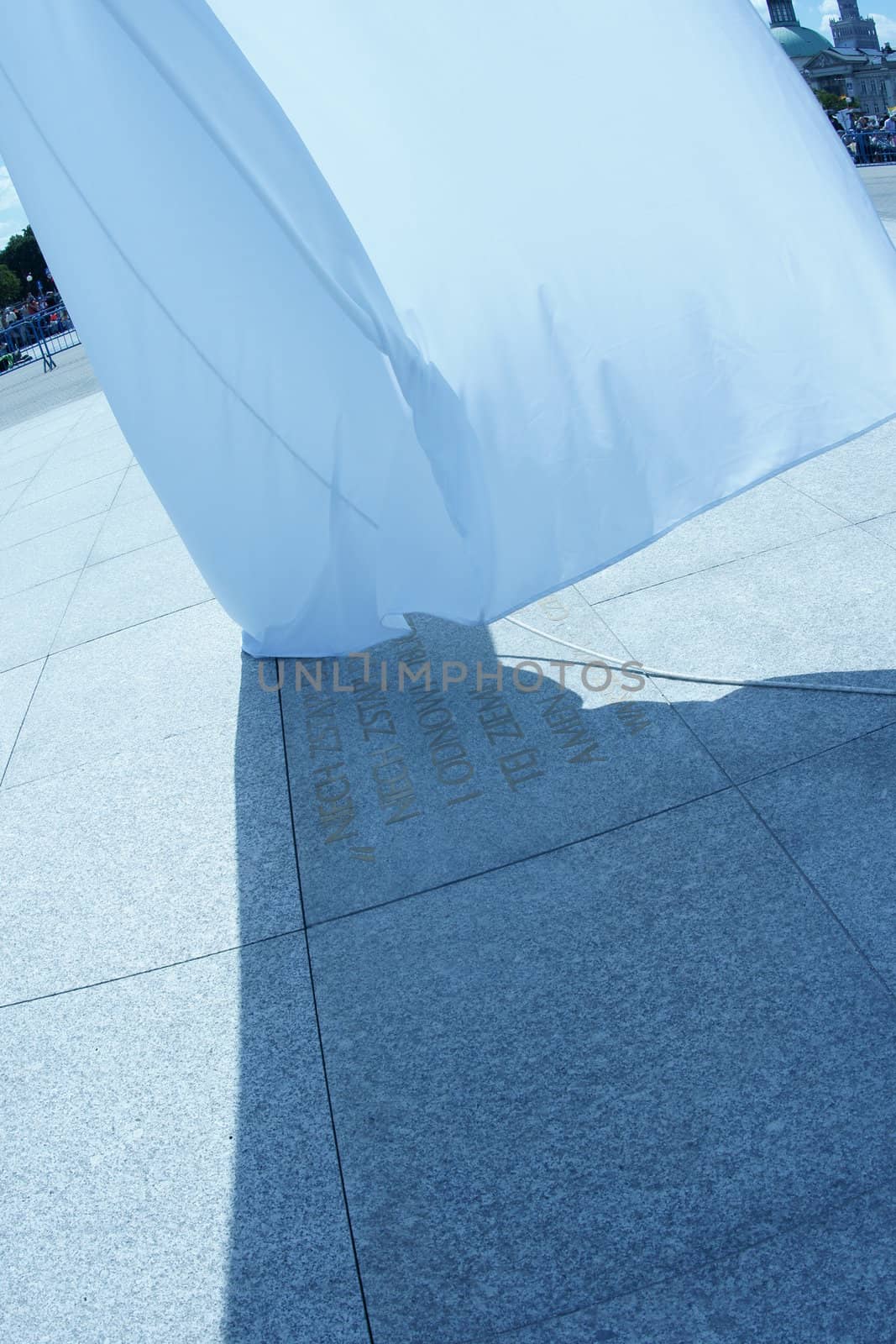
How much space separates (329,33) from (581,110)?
976mm

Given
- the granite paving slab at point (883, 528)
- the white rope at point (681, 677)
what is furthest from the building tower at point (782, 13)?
the white rope at point (681, 677)

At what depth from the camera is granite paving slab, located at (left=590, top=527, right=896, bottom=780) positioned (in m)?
4.95

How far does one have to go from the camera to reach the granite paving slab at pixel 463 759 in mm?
4754

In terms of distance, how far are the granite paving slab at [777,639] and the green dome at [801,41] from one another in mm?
164377

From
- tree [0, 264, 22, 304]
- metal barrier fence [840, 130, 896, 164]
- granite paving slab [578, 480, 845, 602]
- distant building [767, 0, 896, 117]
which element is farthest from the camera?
distant building [767, 0, 896, 117]

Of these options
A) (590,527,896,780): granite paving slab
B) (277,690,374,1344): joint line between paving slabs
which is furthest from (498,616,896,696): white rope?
(277,690,374,1344): joint line between paving slabs

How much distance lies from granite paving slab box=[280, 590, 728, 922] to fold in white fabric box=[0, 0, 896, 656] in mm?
841

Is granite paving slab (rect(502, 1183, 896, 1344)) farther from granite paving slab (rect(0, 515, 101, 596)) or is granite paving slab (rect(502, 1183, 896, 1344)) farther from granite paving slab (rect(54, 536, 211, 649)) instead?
granite paving slab (rect(0, 515, 101, 596))

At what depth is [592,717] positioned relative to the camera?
17.9 ft

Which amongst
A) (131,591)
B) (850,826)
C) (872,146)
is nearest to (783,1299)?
(850,826)

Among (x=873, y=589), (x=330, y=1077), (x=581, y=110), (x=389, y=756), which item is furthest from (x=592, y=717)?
(x=581, y=110)

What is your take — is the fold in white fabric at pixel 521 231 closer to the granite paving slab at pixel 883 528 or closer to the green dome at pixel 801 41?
the granite paving slab at pixel 883 528

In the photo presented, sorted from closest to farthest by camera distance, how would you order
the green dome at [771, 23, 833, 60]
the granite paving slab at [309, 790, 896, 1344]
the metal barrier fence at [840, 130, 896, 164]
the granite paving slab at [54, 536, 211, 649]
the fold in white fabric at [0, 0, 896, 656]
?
the granite paving slab at [309, 790, 896, 1344] → the fold in white fabric at [0, 0, 896, 656] → the granite paving slab at [54, 536, 211, 649] → the metal barrier fence at [840, 130, 896, 164] → the green dome at [771, 23, 833, 60]

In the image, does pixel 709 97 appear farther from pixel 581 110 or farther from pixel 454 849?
pixel 454 849
